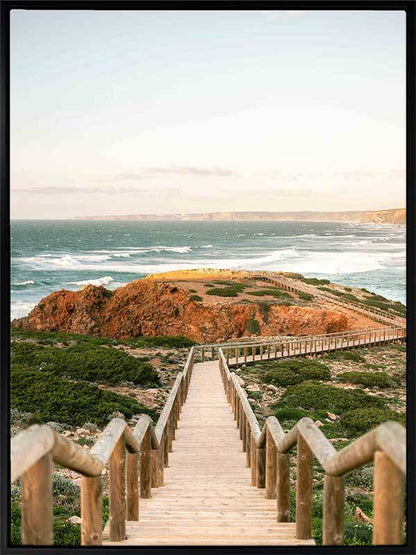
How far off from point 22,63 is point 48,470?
181 feet

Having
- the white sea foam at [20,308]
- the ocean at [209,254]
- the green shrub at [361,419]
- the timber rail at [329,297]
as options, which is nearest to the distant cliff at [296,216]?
the ocean at [209,254]

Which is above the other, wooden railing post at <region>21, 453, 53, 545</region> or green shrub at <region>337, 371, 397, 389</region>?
wooden railing post at <region>21, 453, 53, 545</region>

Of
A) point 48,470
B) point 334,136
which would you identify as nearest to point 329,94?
point 334,136

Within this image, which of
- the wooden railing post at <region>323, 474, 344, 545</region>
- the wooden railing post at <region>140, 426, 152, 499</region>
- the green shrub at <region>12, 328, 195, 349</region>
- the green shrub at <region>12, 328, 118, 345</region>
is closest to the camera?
the wooden railing post at <region>323, 474, 344, 545</region>

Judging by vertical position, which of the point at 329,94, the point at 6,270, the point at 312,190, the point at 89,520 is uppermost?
the point at 329,94

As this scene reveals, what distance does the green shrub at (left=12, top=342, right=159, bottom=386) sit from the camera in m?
13.7

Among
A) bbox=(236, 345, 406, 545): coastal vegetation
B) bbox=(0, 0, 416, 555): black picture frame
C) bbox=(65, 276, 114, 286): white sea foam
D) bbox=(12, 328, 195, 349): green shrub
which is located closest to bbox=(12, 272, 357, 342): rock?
bbox=(12, 328, 195, 349): green shrub

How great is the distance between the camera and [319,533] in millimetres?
4531

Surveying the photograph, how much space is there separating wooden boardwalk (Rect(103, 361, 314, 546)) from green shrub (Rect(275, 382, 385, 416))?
16.4ft

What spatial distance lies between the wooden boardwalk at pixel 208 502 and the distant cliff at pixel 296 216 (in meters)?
42.8

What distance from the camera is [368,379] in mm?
16375

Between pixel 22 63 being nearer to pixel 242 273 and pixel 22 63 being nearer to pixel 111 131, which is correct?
pixel 111 131

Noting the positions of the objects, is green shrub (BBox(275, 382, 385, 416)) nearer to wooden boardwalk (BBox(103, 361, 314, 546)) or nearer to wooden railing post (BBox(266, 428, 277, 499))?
wooden boardwalk (BBox(103, 361, 314, 546))

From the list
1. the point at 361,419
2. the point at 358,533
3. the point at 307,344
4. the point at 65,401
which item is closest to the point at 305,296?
the point at 307,344
